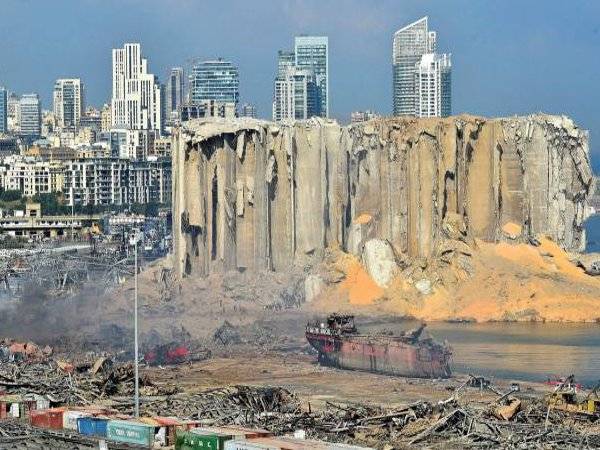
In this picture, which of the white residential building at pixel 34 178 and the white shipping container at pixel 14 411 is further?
the white residential building at pixel 34 178

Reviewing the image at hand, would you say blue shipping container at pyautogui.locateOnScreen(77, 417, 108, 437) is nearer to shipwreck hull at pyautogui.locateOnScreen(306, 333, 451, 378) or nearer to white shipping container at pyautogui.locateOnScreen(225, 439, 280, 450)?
white shipping container at pyautogui.locateOnScreen(225, 439, 280, 450)

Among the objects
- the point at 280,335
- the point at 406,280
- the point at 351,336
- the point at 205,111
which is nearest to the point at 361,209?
the point at 406,280

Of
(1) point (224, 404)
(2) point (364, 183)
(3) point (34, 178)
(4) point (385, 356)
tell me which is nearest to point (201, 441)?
(1) point (224, 404)

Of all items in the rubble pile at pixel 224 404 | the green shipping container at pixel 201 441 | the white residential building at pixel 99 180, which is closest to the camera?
the green shipping container at pixel 201 441

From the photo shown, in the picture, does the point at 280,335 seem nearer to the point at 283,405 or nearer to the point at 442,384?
the point at 442,384

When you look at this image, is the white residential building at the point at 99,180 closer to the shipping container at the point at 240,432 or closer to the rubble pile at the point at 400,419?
the rubble pile at the point at 400,419

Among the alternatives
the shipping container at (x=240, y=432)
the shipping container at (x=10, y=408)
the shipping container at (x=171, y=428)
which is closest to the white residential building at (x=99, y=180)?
the shipping container at (x=10, y=408)

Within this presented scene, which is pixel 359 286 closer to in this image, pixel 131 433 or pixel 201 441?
pixel 131 433

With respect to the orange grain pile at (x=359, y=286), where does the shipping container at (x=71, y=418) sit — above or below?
below
